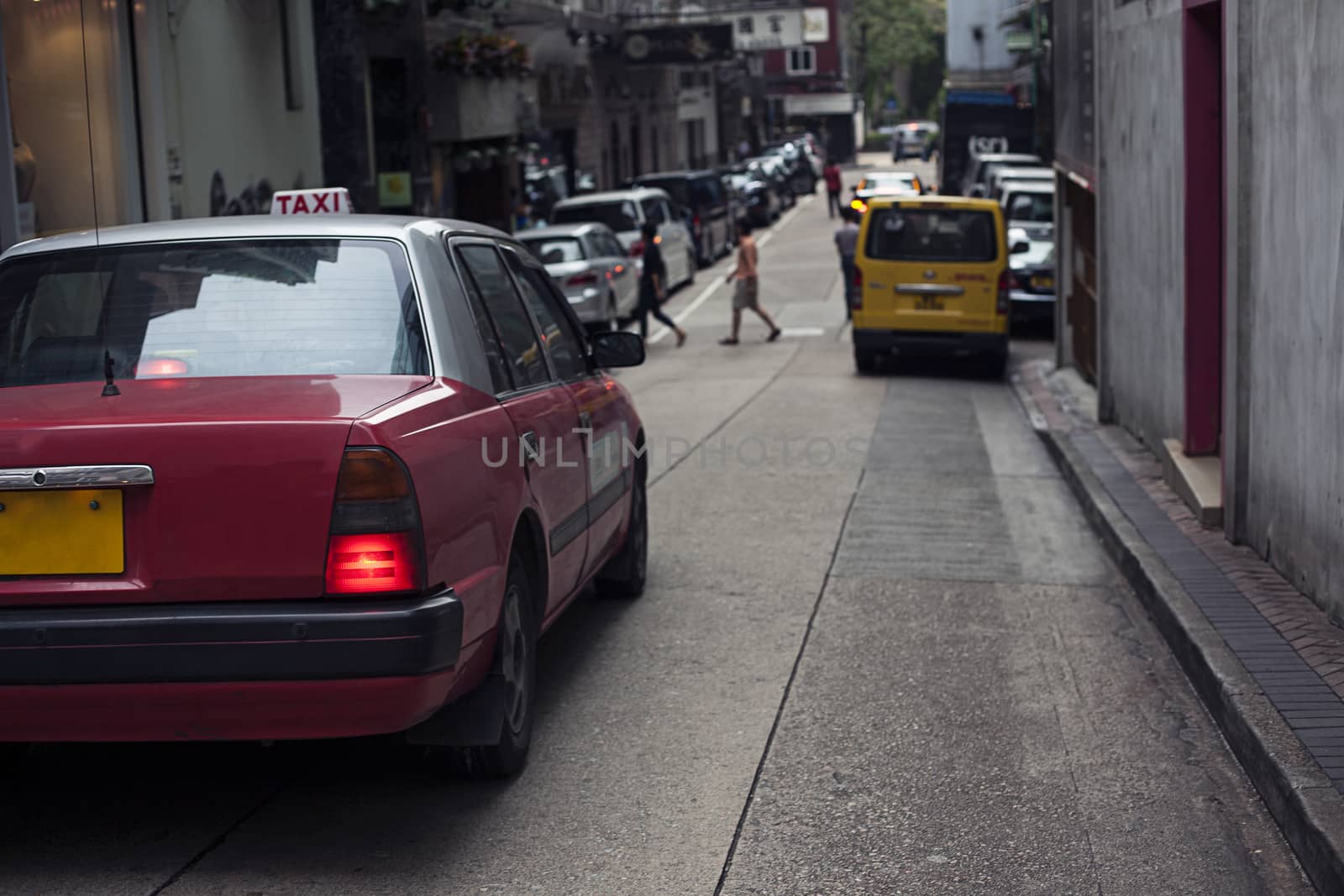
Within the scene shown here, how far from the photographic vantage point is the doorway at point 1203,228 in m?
9.75

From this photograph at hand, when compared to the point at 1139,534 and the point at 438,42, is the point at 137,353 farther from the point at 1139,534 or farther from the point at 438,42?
the point at 438,42

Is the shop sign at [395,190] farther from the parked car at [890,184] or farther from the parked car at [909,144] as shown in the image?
the parked car at [909,144]

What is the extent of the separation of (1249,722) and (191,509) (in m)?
3.38

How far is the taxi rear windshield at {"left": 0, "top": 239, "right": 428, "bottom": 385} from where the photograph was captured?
4957 millimetres

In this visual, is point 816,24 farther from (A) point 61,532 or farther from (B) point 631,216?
(A) point 61,532

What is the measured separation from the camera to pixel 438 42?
2794 cm

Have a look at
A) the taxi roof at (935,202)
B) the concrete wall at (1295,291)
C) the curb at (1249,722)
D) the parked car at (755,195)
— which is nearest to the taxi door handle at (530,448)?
the curb at (1249,722)

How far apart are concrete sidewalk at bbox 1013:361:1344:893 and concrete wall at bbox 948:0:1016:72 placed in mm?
53576

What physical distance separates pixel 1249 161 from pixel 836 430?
664 centimetres

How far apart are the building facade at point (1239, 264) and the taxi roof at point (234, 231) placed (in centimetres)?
362

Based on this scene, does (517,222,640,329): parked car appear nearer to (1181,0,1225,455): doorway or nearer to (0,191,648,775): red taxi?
(1181,0,1225,455): doorway

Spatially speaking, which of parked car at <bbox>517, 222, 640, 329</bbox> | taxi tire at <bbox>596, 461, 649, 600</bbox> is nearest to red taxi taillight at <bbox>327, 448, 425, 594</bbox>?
→ taxi tire at <bbox>596, 461, 649, 600</bbox>

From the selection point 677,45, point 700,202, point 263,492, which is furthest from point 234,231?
point 677,45

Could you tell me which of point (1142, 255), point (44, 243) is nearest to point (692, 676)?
point (44, 243)
